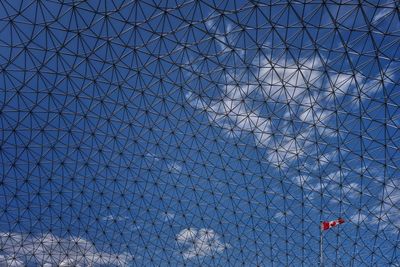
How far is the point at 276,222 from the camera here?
46312mm

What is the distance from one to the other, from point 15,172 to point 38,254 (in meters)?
16.2

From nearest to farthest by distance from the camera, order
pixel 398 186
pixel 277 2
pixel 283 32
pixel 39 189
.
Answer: pixel 277 2
pixel 283 32
pixel 398 186
pixel 39 189

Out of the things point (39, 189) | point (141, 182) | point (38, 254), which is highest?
point (141, 182)

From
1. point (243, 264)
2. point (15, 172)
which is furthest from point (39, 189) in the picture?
point (243, 264)

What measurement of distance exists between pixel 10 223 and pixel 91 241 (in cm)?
1034

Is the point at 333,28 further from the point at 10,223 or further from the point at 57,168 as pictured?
the point at 10,223

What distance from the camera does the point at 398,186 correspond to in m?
38.6

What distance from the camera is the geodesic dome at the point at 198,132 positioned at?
28.0 meters

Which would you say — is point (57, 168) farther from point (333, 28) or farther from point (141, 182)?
point (333, 28)

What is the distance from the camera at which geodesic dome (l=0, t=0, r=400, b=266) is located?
28000mm

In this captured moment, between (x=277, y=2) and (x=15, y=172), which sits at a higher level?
(x=277, y=2)

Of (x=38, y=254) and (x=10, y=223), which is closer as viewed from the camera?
(x=10, y=223)

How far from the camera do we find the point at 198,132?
39125mm

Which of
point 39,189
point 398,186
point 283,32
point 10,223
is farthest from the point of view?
point 10,223
